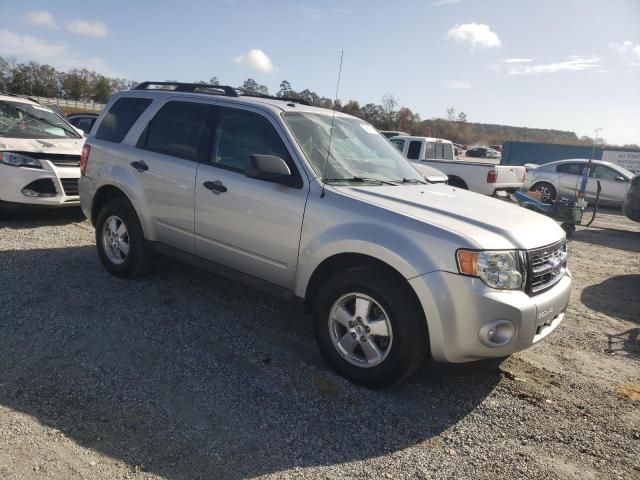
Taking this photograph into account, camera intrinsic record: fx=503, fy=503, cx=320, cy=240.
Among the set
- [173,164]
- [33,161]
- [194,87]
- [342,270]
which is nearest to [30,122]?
[33,161]

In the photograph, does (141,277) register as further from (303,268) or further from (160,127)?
(303,268)

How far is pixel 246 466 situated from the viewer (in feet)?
8.95

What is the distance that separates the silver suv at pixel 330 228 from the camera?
10.4 ft

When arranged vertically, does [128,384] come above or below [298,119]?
below

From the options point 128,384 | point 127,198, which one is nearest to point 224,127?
point 127,198

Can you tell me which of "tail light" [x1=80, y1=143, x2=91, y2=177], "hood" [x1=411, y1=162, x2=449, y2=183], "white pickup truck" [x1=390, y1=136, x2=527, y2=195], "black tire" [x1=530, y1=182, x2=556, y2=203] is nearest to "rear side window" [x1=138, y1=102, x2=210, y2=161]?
"tail light" [x1=80, y1=143, x2=91, y2=177]

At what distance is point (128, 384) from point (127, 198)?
7.93 feet

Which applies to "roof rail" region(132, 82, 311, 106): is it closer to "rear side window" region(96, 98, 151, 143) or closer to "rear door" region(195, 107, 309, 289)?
"rear side window" region(96, 98, 151, 143)

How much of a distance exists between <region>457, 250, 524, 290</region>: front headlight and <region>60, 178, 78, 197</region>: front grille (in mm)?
6529

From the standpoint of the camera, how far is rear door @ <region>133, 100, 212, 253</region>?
464 cm

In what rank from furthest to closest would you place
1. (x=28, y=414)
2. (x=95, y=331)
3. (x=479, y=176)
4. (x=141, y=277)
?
(x=479, y=176) → (x=141, y=277) → (x=95, y=331) → (x=28, y=414)

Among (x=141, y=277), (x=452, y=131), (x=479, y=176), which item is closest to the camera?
(x=141, y=277)

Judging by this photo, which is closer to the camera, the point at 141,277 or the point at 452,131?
the point at 141,277

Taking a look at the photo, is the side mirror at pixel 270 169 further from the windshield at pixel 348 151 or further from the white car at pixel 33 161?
the white car at pixel 33 161
